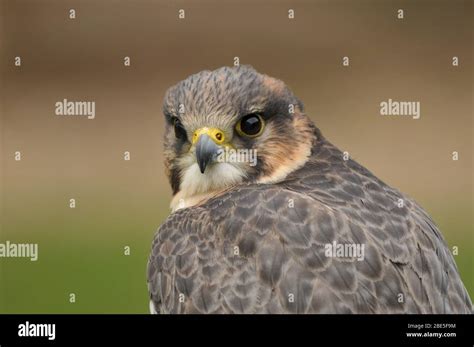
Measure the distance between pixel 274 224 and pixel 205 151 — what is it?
53cm

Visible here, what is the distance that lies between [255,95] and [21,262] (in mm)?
2503

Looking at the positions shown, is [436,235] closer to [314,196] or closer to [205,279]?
[314,196]

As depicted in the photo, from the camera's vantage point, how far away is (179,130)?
4.44 m

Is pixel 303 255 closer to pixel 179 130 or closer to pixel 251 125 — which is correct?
pixel 251 125

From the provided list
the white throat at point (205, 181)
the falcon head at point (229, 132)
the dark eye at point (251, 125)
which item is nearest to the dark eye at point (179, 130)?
the falcon head at point (229, 132)

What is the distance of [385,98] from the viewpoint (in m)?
6.11

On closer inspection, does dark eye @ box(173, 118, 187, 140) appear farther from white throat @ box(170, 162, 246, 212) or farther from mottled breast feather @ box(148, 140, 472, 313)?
mottled breast feather @ box(148, 140, 472, 313)

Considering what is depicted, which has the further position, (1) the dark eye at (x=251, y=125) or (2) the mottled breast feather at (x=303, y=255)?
(1) the dark eye at (x=251, y=125)

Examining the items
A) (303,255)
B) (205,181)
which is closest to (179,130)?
(205,181)

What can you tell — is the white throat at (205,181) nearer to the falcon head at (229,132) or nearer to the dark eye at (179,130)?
the falcon head at (229,132)

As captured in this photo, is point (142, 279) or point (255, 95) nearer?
point (255, 95)

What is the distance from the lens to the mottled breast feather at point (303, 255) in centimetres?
370
